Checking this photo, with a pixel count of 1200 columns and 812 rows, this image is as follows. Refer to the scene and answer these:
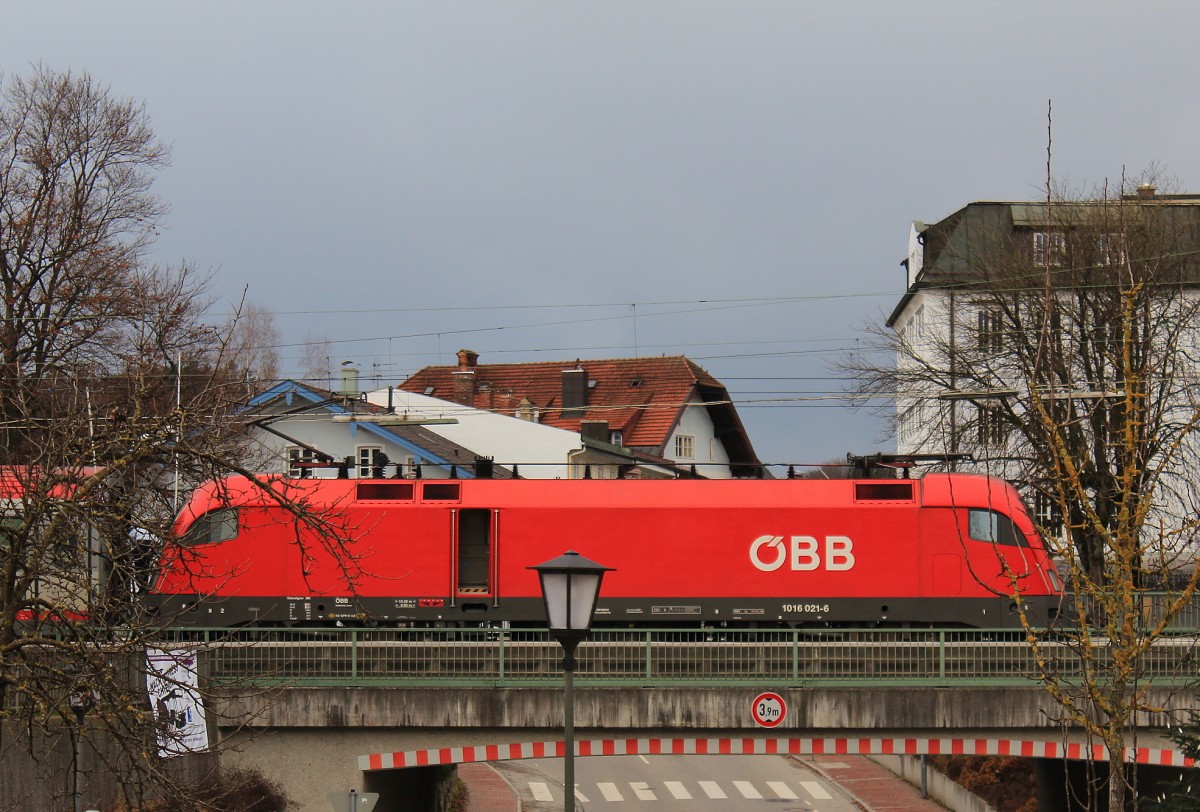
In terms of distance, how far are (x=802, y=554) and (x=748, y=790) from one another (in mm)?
16721

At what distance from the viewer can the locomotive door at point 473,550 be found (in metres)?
26.0

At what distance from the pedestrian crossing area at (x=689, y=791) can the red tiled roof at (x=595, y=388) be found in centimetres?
1701

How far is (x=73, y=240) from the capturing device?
36844mm

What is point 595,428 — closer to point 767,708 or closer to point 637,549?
point 637,549

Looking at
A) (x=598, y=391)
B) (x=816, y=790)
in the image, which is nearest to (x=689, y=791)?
(x=816, y=790)

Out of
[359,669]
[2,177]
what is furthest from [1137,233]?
[2,177]

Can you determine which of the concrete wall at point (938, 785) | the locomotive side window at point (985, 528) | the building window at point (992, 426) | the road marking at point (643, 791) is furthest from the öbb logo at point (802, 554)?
the road marking at point (643, 791)

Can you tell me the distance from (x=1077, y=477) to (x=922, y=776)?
28.4 m

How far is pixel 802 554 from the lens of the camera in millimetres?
25766

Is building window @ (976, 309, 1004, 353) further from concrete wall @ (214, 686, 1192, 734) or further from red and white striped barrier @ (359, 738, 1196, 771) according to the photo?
red and white striped barrier @ (359, 738, 1196, 771)

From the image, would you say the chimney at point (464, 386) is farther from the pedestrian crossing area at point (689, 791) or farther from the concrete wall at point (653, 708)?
the concrete wall at point (653, 708)

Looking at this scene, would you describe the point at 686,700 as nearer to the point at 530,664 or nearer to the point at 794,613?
the point at 530,664

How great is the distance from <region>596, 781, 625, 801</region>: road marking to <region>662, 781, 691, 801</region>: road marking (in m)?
1.52

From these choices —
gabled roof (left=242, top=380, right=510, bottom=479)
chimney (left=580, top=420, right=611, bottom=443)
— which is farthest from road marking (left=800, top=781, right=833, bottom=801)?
chimney (left=580, top=420, right=611, bottom=443)
